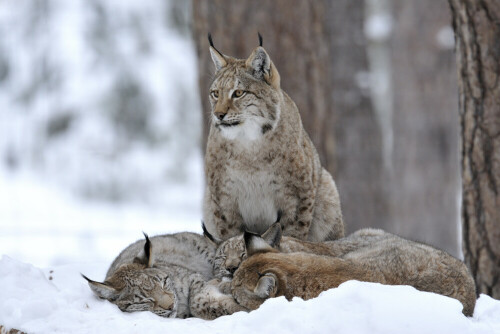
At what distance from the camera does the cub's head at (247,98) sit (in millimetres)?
5422

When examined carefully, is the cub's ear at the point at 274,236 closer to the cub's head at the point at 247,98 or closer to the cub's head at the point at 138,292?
the cub's head at the point at 138,292

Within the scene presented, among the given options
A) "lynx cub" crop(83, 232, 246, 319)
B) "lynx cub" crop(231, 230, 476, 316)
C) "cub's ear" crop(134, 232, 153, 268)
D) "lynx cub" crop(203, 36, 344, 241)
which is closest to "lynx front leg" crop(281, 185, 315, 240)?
"lynx cub" crop(203, 36, 344, 241)

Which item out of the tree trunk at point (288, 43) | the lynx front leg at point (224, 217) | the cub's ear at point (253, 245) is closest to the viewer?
the cub's ear at point (253, 245)

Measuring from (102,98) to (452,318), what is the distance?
14216mm

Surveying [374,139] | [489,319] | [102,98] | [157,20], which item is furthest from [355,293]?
[157,20]

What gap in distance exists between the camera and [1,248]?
12.4 m

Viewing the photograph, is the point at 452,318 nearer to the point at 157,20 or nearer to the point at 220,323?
the point at 220,323

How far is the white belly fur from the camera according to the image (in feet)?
18.3

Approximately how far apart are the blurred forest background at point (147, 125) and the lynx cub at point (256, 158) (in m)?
5.65

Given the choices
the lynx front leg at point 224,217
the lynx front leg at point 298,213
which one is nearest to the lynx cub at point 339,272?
the lynx front leg at point 298,213

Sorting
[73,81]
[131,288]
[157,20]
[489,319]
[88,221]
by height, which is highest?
[157,20]

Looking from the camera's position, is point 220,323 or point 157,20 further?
point 157,20

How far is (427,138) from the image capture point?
14.0 metres

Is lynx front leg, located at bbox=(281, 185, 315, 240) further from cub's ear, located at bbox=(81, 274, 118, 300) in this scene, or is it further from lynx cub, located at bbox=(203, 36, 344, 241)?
cub's ear, located at bbox=(81, 274, 118, 300)
